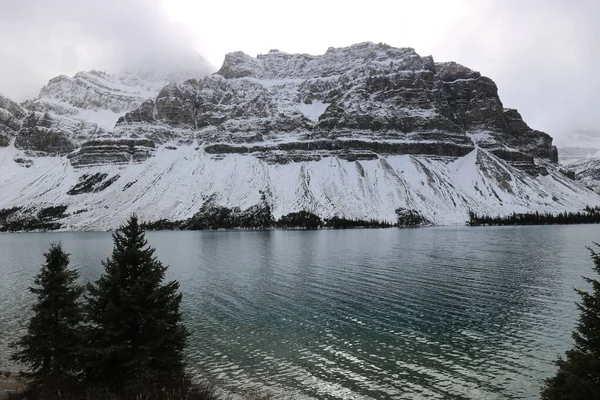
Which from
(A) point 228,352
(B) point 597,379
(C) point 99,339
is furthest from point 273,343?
(B) point 597,379

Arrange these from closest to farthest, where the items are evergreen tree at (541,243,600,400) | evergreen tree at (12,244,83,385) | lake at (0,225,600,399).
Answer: evergreen tree at (541,243,600,400), evergreen tree at (12,244,83,385), lake at (0,225,600,399)

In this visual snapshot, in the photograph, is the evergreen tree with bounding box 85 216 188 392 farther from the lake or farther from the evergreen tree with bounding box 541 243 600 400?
the evergreen tree with bounding box 541 243 600 400

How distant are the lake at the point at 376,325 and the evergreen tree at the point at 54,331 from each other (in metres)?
8.21

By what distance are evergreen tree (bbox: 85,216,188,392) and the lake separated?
7.02m

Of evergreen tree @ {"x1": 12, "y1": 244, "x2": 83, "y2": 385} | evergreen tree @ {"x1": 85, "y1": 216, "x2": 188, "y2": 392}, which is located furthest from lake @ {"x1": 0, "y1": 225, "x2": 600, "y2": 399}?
evergreen tree @ {"x1": 12, "y1": 244, "x2": 83, "y2": 385}

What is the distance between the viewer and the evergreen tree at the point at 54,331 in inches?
835

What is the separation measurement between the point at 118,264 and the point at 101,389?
5725 mm

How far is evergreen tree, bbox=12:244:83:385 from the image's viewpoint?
69.6 feet

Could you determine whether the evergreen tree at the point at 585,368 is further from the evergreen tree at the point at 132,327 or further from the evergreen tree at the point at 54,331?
the evergreen tree at the point at 54,331

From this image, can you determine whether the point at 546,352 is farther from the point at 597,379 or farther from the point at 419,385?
the point at 597,379

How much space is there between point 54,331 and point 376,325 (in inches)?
1003

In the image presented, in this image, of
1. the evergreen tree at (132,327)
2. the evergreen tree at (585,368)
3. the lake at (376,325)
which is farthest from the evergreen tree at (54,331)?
the evergreen tree at (585,368)

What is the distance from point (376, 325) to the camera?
35812 mm

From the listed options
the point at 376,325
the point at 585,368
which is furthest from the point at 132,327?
the point at 376,325
